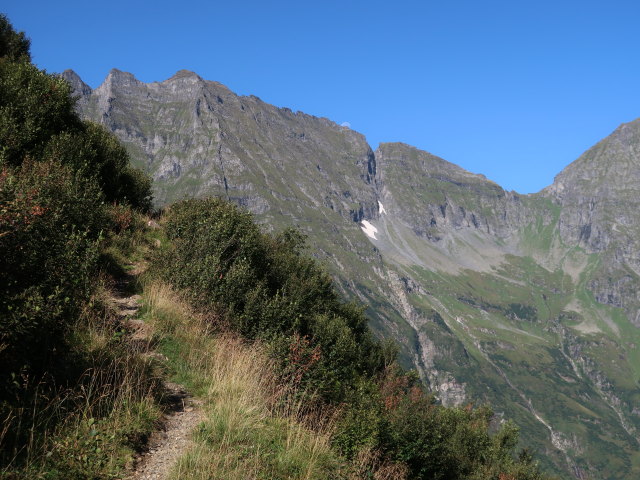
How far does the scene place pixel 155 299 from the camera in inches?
496

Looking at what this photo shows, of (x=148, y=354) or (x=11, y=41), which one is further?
(x=11, y=41)

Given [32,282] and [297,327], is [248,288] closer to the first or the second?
[297,327]

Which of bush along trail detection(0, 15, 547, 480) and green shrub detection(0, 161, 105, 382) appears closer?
green shrub detection(0, 161, 105, 382)

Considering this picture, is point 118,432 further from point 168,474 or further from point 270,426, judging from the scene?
point 270,426

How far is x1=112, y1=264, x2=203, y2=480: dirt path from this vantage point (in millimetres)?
6574

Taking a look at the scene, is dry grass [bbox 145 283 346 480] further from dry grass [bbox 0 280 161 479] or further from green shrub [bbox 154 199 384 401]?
green shrub [bbox 154 199 384 401]

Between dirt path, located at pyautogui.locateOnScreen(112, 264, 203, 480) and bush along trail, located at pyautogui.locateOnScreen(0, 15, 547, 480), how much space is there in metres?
0.03

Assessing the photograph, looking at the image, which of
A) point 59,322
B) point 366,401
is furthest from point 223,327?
point 59,322

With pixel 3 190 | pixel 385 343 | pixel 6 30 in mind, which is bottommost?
pixel 385 343

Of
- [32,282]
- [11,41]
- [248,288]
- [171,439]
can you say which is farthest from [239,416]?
[11,41]

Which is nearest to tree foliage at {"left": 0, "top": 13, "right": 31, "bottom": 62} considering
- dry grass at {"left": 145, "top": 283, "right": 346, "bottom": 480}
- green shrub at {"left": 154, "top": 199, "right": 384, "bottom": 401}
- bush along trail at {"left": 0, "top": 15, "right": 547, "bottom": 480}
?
bush along trail at {"left": 0, "top": 15, "right": 547, "bottom": 480}

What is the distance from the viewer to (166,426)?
7785 mm

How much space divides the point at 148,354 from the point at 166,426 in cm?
229

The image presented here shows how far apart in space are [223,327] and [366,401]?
512 cm
